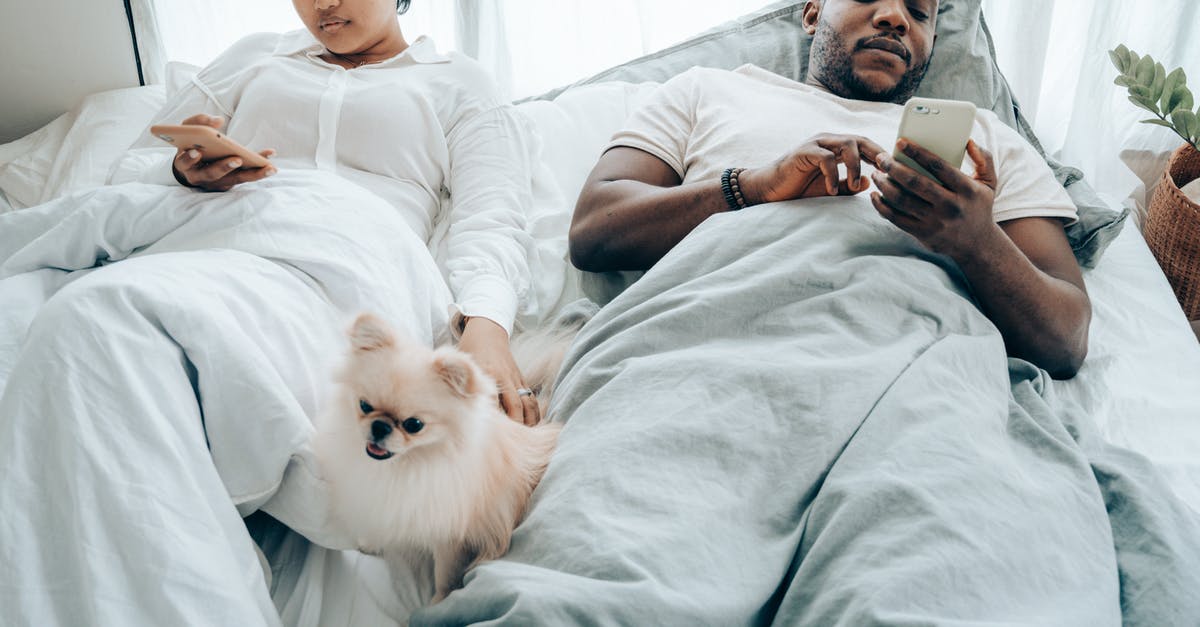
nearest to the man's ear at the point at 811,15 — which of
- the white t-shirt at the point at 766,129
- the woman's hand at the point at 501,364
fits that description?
the white t-shirt at the point at 766,129

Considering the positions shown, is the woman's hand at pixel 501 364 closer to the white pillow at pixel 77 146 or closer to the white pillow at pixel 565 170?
the white pillow at pixel 565 170

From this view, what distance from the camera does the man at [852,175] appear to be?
3.74ft

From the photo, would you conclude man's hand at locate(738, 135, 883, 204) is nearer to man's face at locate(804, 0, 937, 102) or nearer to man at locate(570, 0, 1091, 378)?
man at locate(570, 0, 1091, 378)

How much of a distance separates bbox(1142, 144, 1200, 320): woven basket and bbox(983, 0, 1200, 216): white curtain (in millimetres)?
177

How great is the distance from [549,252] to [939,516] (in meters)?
0.95

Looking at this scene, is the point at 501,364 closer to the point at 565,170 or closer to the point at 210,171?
the point at 210,171

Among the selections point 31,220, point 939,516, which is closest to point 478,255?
point 31,220

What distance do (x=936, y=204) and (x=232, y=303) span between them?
97 centimetres

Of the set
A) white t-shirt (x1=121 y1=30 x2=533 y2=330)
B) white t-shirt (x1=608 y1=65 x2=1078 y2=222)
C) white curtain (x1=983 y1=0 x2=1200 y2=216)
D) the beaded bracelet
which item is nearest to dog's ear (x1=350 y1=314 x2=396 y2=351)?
white t-shirt (x1=121 y1=30 x2=533 y2=330)

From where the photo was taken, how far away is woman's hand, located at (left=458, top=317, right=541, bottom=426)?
1.09 meters

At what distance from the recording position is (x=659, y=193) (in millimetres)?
1347

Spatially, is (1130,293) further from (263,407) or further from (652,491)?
(263,407)

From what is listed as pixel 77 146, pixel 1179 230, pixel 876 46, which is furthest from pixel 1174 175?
pixel 77 146

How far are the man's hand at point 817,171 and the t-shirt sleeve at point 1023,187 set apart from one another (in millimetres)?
326
